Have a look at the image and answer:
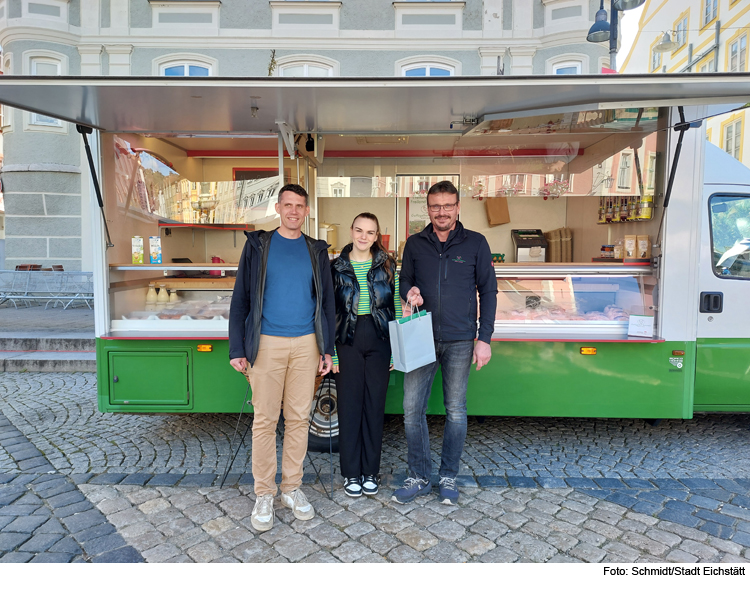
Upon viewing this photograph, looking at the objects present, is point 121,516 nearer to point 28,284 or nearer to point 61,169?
point 28,284

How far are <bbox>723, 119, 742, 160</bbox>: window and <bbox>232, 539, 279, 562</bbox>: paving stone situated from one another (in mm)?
19935

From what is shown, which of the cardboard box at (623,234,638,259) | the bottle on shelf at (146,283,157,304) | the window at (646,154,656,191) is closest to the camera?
the window at (646,154,656,191)

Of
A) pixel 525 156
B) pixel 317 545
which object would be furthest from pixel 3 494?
pixel 525 156

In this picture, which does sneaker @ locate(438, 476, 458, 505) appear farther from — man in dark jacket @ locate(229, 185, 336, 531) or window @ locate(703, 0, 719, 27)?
window @ locate(703, 0, 719, 27)

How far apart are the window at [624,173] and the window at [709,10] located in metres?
20.3

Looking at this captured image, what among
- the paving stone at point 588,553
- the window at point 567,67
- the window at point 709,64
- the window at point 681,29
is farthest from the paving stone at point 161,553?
the window at point 681,29

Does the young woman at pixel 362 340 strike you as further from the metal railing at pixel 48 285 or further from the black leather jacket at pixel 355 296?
the metal railing at pixel 48 285

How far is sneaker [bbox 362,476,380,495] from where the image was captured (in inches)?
122

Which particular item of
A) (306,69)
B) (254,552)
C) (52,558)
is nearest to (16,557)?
(52,558)

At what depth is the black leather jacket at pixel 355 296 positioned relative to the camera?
9.66 feet

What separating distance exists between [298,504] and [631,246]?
9.87 feet

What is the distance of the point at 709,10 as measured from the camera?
1952 cm

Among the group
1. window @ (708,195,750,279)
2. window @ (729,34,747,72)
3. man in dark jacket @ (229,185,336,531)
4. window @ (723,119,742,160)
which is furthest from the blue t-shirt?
window @ (729,34,747,72)

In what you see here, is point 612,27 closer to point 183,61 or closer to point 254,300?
point 254,300
